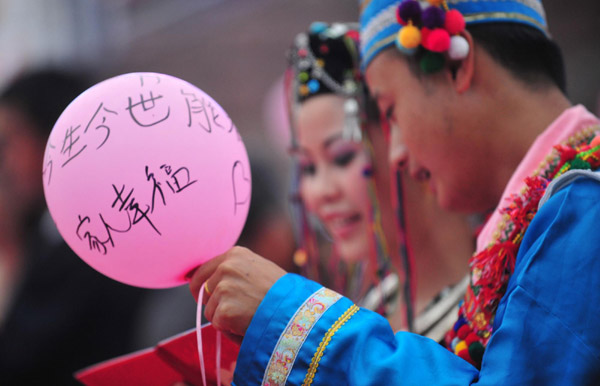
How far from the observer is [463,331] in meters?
1.29

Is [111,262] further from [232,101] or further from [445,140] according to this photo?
[232,101]

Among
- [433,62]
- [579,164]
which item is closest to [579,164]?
[579,164]

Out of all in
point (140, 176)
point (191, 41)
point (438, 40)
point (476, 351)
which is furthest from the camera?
point (191, 41)

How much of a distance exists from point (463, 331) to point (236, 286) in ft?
1.62

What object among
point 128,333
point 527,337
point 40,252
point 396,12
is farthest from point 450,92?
point 40,252

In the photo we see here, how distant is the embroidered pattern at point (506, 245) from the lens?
115cm

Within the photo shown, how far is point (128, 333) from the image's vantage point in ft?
8.00

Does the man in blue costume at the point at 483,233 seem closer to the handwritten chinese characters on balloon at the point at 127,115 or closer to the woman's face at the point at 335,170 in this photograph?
the handwritten chinese characters on balloon at the point at 127,115

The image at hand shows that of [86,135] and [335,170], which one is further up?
[86,135]

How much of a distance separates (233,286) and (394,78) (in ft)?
2.17

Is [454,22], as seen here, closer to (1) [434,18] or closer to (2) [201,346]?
(1) [434,18]

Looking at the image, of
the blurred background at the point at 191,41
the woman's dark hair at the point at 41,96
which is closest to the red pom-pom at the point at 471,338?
the woman's dark hair at the point at 41,96

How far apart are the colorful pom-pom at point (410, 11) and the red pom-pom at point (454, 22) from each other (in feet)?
0.22

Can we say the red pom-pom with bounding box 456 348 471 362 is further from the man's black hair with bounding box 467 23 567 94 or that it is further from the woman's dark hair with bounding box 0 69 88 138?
the woman's dark hair with bounding box 0 69 88 138
